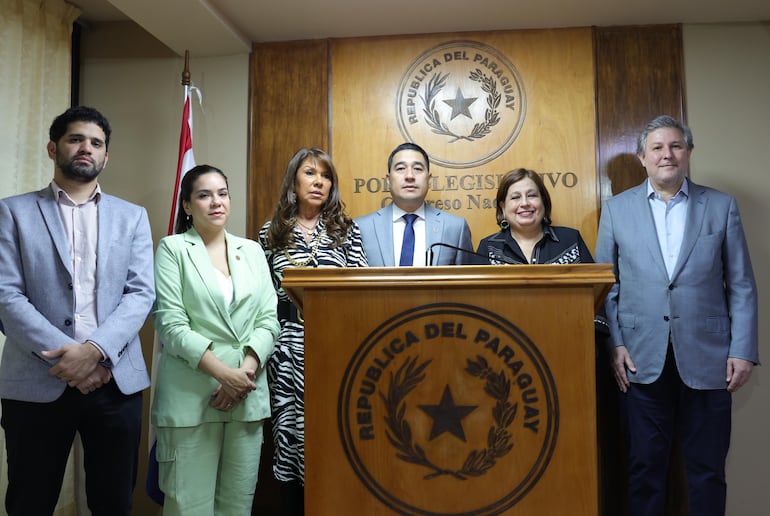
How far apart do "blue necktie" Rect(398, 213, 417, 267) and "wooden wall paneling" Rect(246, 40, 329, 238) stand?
2.75 ft

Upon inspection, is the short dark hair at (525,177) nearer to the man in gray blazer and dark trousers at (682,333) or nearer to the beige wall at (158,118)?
the man in gray blazer and dark trousers at (682,333)

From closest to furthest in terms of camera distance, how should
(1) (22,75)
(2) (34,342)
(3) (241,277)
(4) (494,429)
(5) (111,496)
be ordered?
(4) (494,429)
(2) (34,342)
(5) (111,496)
(3) (241,277)
(1) (22,75)

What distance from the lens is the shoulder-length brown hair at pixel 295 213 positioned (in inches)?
109

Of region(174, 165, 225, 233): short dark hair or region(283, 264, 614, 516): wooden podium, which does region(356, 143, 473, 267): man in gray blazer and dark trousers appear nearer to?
region(174, 165, 225, 233): short dark hair

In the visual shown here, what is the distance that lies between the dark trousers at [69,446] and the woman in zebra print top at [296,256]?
61 cm

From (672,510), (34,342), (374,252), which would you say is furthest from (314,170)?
(672,510)

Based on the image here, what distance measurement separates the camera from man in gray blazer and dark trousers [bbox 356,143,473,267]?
9.35 ft

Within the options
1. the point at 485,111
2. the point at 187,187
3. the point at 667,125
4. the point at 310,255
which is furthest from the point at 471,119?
the point at 187,187

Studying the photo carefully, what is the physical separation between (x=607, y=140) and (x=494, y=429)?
2.45m

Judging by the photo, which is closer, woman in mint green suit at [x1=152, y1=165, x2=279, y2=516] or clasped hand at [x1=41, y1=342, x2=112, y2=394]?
clasped hand at [x1=41, y1=342, x2=112, y2=394]

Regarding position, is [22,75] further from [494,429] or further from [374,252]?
[494,429]

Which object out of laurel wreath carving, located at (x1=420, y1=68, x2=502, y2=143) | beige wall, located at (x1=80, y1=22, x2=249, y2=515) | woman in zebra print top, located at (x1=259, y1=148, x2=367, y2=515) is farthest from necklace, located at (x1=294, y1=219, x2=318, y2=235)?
laurel wreath carving, located at (x1=420, y1=68, x2=502, y2=143)

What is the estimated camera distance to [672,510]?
3129mm

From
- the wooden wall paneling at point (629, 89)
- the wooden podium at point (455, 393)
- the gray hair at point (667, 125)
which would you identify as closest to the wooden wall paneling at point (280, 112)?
the wooden wall paneling at point (629, 89)
